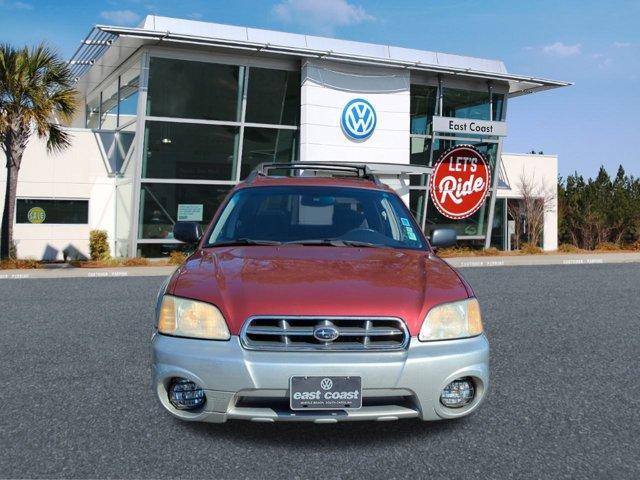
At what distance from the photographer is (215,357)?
3441 mm

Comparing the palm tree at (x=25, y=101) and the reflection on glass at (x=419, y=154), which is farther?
the reflection on glass at (x=419, y=154)

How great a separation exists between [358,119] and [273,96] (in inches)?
115

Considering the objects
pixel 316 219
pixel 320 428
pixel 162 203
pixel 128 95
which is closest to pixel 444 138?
pixel 162 203

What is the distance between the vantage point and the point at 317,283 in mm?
3705

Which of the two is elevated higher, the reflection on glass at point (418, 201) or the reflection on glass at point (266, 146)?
the reflection on glass at point (266, 146)

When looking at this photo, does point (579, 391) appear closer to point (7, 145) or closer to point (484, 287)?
point (484, 287)

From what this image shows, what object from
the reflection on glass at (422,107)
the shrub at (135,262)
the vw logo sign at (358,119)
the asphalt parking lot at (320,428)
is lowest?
the asphalt parking lot at (320,428)

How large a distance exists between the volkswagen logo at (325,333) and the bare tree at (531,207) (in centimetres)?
2344

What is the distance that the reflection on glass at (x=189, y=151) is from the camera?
19938 mm

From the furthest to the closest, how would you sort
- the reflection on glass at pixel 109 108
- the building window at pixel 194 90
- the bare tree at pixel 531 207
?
1. the bare tree at pixel 531 207
2. the reflection on glass at pixel 109 108
3. the building window at pixel 194 90

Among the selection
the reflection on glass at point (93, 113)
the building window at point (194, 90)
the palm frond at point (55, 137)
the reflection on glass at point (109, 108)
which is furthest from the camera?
the reflection on glass at point (93, 113)

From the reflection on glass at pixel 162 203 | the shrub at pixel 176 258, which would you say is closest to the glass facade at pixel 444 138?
the reflection on glass at pixel 162 203

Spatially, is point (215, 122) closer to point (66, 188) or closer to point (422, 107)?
point (66, 188)

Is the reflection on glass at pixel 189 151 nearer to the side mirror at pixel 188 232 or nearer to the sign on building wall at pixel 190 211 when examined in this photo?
the sign on building wall at pixel 190 211
